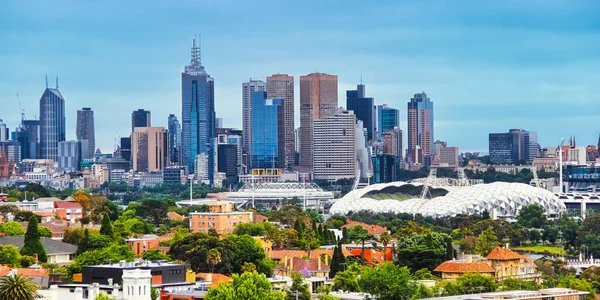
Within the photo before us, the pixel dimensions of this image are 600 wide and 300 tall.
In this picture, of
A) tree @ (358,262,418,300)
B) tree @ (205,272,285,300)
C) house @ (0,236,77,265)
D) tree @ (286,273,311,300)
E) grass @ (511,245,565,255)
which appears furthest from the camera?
grass @ (511,245,565,255)

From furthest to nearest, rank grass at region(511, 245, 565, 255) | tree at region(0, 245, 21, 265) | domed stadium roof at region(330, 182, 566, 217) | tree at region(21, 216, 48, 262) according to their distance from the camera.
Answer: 1. domed stadium roof at region(330, 182, 566, 217)
2. grass at region(511, 245, 565, 255)
3. tree at region(21, 216, 48, 262)
4. tree at region(0, 245, 21, 265)

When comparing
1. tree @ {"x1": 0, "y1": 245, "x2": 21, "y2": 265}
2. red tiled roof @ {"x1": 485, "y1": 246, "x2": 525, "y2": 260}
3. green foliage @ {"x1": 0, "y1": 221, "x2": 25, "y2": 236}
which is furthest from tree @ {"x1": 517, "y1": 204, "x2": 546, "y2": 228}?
tree @ {"x1": 0, "y1": 245, "x2": 21, "y2": 265}

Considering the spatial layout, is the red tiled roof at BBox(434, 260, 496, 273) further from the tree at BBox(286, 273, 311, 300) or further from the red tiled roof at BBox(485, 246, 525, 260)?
the tree at BBox(286, 273, 311, 300)

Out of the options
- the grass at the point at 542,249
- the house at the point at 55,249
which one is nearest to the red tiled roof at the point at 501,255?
the house at the point at 55,249

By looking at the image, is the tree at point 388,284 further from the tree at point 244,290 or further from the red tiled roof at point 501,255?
the red tiled roof at point 501,255

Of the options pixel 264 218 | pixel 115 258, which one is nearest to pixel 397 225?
pixel 264 218

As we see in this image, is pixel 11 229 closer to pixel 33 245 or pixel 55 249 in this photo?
pixel 55 249
